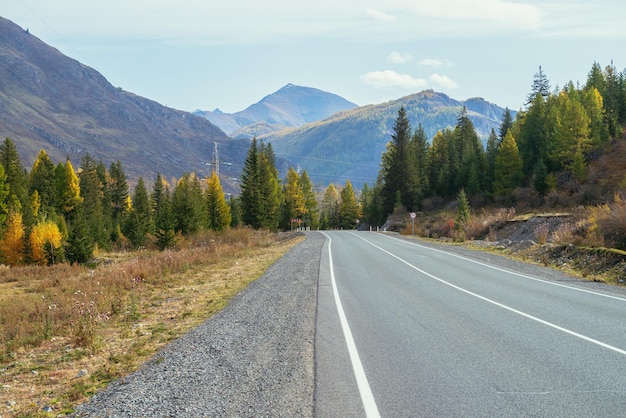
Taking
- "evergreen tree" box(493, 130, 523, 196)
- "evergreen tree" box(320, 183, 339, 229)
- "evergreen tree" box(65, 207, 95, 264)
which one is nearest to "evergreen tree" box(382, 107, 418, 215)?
"evergreen tree" box(493, 130, 523, 196)

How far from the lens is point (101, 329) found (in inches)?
360

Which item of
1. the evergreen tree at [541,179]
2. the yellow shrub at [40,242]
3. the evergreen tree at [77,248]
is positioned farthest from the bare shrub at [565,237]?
the yellow shrub at [40,242]

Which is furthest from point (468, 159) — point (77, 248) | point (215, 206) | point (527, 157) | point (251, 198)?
point (77, 248)

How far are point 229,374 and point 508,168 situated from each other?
64.2 metres

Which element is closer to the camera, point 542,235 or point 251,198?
point 542,235

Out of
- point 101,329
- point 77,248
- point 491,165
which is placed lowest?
point 101,329

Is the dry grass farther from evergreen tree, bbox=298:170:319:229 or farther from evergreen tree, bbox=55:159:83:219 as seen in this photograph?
evergreen tree, bbox=298:170:319:229

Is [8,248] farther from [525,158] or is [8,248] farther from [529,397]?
[525,158]

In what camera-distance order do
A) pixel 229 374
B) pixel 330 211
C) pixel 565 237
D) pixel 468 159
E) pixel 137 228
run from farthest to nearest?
1. pixel 330 211
2. pixel 468 159
3. pixel 137 228
4. pixel 565 237
5. pixel 229 374

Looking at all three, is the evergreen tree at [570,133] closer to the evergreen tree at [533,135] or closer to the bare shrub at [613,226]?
the evergreen tree at [533,135]

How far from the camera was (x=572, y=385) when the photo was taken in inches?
191

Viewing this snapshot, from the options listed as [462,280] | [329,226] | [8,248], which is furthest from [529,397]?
[329,226]

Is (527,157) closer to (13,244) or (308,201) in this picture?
(308,201)

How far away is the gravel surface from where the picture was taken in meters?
4.48
